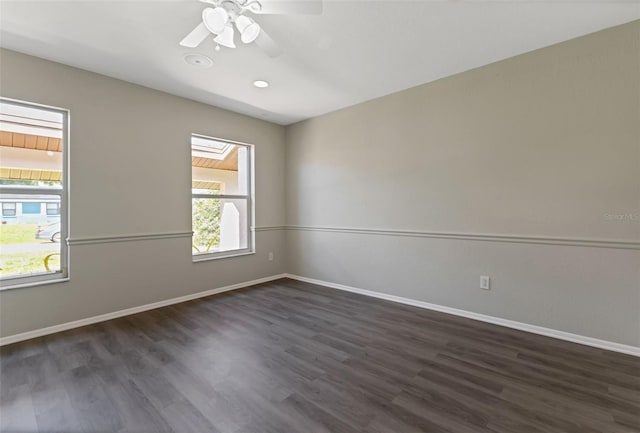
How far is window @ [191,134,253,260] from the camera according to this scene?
383cm

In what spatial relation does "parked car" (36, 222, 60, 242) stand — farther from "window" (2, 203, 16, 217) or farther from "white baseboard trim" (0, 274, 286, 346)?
"white baseboard trim" (0, 274, 286, 346)

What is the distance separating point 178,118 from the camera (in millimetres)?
3531

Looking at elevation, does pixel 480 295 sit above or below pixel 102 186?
below

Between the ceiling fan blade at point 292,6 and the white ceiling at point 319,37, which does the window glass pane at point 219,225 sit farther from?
the ceiling fan blade at point 292,6

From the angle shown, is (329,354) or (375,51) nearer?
(329,354)

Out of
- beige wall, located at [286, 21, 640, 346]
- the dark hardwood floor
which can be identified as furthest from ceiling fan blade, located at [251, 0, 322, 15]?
the dark hardwood floor

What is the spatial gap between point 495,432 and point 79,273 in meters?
3.59

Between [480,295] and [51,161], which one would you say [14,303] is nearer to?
[51,161]

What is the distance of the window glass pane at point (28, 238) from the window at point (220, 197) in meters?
1.35

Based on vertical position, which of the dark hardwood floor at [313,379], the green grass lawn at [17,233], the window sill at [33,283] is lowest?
the dark hardwood floor at [313,379]

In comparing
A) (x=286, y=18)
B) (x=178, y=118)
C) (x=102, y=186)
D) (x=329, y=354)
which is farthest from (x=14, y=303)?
(x=286, y=18)

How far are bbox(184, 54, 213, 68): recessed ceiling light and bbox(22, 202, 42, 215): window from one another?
1941 millimetres

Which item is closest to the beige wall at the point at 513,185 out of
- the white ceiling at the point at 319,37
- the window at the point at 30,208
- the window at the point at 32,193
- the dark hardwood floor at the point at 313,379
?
the white ceiling at the point at 319,37

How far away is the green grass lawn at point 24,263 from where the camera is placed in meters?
2.54
